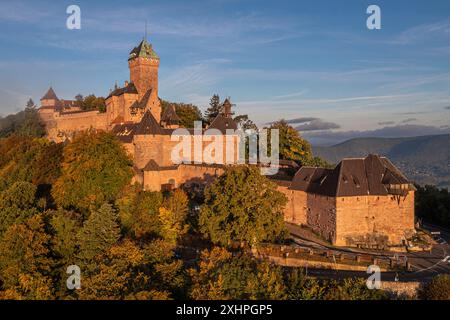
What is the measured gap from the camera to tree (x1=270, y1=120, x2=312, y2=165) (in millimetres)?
54375

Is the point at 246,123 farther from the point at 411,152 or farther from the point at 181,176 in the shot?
the point at 411,152

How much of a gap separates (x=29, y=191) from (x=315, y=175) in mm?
22790

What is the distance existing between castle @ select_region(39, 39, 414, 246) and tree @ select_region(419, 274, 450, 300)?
10484mm

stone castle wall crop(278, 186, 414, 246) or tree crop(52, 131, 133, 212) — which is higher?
tree crop(52, 131, 133, 212)

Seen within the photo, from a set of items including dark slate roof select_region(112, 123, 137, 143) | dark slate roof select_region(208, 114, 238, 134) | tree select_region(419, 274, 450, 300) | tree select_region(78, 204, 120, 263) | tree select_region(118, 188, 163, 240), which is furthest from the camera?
dark slate roof select_region(208, 114, 238, 134)

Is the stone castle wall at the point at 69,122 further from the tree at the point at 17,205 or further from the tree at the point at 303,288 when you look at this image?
the tree at the point at 303,288

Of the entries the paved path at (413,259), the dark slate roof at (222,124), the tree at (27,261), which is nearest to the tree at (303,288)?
the paved path at (413,259)

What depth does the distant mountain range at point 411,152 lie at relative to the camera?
156875 millimetres

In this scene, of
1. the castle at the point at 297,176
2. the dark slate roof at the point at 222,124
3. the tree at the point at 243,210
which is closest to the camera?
the tree at the point at 243,210

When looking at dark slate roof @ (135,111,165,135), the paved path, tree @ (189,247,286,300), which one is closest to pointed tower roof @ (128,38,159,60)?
dark slate roof @ (135,111,165,135)

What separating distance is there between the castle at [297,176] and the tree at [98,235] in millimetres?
11770

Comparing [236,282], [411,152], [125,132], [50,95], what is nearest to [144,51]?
[125,132]

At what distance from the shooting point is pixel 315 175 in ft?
119

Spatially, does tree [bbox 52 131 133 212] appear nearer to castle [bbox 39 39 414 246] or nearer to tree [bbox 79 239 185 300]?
castle [bbox 39 39 414 246]
